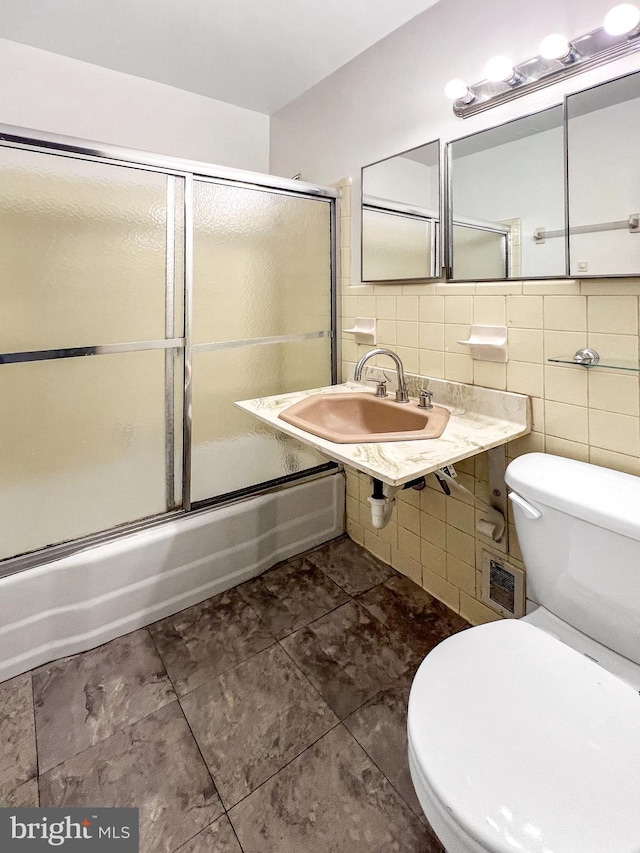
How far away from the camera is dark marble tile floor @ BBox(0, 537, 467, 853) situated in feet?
3.55

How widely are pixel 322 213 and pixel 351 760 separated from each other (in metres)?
2.04

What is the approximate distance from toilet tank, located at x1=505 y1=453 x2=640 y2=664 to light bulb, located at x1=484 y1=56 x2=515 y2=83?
1090mm

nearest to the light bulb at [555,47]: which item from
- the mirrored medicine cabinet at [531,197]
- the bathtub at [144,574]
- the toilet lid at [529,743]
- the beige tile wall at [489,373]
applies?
the mirrored medicine cabinet at [531,197]

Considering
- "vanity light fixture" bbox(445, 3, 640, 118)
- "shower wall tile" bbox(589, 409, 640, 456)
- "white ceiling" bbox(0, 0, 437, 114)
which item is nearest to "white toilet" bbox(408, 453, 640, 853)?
"shower wall tile" bbox(589, 409, 640, 456)

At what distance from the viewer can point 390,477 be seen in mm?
1053

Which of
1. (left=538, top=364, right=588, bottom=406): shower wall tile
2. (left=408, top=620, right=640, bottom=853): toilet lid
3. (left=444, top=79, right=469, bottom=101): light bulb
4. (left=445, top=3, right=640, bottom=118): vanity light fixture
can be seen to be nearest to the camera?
(left=408, top=620, right=640, bottom=853): toilet lid

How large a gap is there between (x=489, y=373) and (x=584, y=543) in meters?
0.66

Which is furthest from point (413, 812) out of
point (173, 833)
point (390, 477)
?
point (390, 477)

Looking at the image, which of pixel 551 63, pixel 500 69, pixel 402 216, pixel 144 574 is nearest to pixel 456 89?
pixel 500 69

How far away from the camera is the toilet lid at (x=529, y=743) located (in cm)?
68

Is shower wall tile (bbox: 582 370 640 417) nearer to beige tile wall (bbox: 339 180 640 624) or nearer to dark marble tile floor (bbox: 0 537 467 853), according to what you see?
beige tile wall (bbox: 339 180 640 624)

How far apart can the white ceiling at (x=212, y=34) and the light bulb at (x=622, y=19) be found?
73 cm

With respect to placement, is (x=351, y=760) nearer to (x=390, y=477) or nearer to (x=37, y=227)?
(x=390, y=477)

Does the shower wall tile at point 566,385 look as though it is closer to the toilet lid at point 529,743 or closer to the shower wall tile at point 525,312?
the shower wall tile at point 525,312
